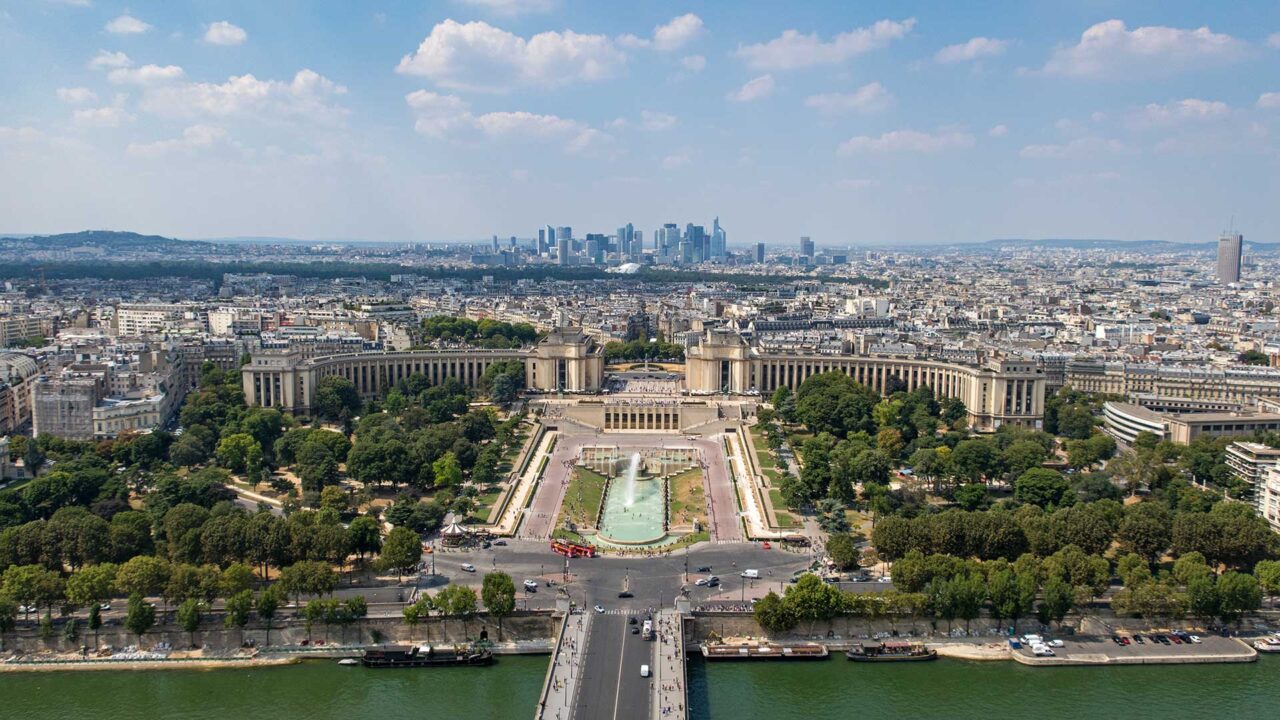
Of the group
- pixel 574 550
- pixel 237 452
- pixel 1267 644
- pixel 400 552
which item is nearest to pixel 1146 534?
pixel 1267 644

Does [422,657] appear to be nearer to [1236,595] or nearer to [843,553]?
[843,553]

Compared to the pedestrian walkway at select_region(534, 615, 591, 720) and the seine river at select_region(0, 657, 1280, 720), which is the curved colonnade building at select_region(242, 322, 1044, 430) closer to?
the seine river at select_region(0, 657, 1280, 720)

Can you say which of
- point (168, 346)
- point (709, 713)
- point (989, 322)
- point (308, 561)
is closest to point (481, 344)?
point (168, 346)

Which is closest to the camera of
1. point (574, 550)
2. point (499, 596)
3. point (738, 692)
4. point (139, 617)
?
point (738, 692)

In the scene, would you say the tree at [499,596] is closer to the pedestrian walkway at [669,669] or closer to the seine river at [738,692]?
the seine river at [738,692]

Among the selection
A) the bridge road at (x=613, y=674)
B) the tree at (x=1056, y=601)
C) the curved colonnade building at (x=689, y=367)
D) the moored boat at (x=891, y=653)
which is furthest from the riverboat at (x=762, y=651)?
the curved colonnade building at (x=689, y=367)

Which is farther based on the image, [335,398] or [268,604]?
[335,398]
